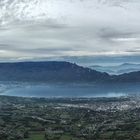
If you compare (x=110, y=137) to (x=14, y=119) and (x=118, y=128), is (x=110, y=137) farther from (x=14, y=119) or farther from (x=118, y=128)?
(x=14, y=119)

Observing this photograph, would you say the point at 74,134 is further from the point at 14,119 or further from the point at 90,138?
the point at 14,119

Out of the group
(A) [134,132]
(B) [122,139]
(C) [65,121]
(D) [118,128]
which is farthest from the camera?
(C) [65,121]

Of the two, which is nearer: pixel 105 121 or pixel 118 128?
pixel 118 128

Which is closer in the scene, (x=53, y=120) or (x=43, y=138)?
(x=43, y=138)

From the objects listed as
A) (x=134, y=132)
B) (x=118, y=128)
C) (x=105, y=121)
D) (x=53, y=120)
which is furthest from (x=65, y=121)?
(x=134, y=132)

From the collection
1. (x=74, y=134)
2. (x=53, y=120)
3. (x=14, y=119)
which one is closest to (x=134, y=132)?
(x=74, y=134)

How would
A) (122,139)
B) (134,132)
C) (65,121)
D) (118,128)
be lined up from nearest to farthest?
(122,139) → (134,132) → (118,128) → (65,121)

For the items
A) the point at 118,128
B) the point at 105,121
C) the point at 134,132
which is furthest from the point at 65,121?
the point at 134,132

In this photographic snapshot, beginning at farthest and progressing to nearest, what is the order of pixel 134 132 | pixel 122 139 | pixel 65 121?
pixel 65 121
pixel 134 132
pixel 122 139
